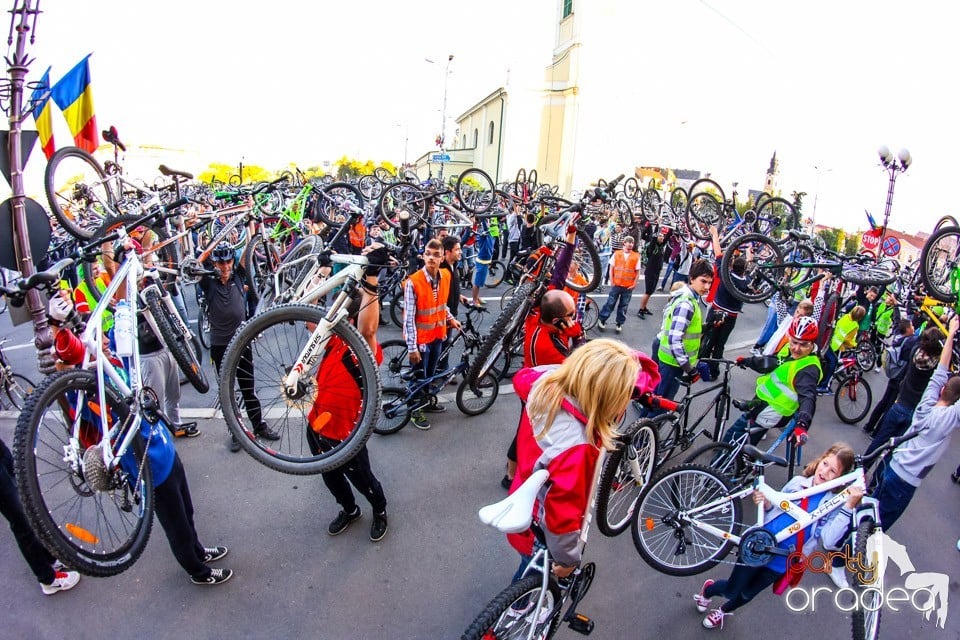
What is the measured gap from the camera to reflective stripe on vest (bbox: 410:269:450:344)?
506 cm

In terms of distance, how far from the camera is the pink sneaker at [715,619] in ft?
10.3

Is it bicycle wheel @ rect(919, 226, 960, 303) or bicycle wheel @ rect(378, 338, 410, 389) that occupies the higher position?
bicycle wheel @ rect(919, 226, 960, 303)

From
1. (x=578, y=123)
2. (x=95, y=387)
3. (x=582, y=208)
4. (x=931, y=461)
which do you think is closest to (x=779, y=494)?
(x=931, y=461)

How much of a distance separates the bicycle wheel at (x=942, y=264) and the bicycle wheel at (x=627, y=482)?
192 inches

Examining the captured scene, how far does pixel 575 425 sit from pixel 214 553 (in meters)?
3.04

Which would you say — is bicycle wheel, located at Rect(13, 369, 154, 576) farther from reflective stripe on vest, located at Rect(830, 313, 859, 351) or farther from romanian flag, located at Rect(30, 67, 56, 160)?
reflective stripe on vest, located at Rect(830, 313, 859, 351)

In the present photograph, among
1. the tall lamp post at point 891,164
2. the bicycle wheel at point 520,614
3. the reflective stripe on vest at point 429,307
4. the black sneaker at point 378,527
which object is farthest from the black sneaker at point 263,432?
the tall lamp post at point 891,164

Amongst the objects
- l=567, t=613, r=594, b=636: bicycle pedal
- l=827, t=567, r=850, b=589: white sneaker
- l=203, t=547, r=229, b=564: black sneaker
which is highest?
l=827, t=567, r=850, b=589: white sneaker

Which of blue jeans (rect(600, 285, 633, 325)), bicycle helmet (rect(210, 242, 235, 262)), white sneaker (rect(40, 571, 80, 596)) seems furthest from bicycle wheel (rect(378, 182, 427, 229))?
white sneaker (rect(40, 571, 80, 596))

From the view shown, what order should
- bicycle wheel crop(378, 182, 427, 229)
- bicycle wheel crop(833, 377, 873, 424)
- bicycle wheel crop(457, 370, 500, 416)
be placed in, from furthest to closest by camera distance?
bicycle wheel crop(378, 182, 427, 229), bicycle wheel crop(833, 377, 873, 424), bicycle wheel crop(457, 370, 500, 416)

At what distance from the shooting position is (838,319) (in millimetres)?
7105

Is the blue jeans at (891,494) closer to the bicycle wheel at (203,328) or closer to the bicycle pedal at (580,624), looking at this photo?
the bicycle pedal at (580,624)

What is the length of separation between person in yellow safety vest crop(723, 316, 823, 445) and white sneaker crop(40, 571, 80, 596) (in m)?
5.46

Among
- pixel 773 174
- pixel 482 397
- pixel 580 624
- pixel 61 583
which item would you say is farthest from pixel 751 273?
pixel 773 174
